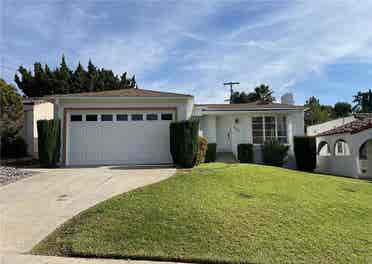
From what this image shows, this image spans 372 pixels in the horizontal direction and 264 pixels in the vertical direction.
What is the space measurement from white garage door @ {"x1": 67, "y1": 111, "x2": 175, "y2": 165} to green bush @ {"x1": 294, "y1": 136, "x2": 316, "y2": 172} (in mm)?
8146

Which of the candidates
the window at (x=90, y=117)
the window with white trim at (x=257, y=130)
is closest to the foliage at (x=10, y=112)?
the window at (x=90, y=117)

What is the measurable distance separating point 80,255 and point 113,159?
9.58m

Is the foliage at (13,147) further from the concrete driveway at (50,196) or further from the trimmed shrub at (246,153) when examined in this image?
the trimmed shrub at (246,153)

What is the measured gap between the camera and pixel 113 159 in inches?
555

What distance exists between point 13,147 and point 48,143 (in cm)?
571

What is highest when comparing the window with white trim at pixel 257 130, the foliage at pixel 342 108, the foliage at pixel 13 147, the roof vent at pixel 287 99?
the foliage at pixel 342 108

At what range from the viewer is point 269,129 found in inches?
703

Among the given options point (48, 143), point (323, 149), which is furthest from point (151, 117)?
point (323, 149)

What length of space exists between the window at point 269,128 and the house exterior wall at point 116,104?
586 centimetres

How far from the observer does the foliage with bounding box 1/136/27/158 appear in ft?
55.7

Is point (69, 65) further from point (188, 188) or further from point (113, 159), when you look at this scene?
point (188, 188)

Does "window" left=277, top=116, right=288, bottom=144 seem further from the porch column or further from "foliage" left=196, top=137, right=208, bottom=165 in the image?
"foliage" left=196, top=137, right=208, bottom=165

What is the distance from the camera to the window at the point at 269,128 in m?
17.8

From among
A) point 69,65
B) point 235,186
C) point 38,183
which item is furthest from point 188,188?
point 69,65
